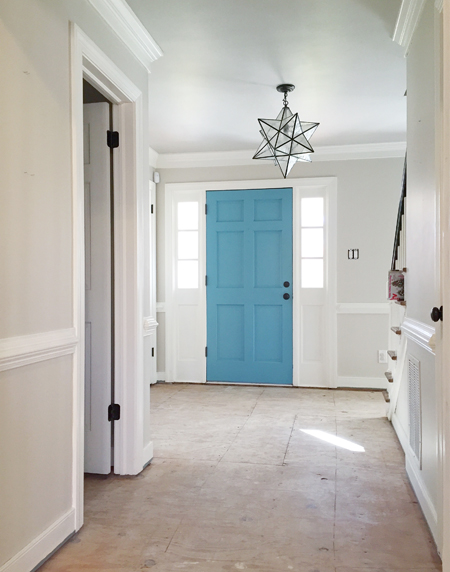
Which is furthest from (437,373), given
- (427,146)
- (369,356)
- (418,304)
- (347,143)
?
(347,143)

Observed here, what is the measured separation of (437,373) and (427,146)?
3.43 feet

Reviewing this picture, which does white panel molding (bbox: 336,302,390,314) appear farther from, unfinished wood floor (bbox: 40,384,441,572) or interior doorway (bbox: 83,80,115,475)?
interior doorway (bbox: 83,80,115,475)

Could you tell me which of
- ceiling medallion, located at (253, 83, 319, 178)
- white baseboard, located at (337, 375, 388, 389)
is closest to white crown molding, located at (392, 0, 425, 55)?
ceiling medallion, located at (253, 83, 319, 178)

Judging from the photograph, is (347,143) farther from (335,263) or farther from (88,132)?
(88,132)

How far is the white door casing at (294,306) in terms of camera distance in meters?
5.36

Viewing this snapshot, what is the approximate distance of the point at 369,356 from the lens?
530 centimetres

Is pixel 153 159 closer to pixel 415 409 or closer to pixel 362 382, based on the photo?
pixel 362 382

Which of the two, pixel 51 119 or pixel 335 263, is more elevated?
pixel 51 119

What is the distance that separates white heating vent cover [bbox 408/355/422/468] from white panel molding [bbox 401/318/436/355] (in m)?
0.13

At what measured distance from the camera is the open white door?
2.91m

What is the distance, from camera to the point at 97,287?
2.94 metres

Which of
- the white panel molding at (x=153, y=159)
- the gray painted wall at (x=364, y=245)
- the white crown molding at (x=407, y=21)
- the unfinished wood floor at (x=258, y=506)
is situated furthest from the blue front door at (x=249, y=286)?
the white crown molding at (x=407, y=21)

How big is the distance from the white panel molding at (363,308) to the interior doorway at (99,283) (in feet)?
9.96

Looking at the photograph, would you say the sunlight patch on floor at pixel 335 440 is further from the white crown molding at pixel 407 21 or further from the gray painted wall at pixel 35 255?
the white crown molding at pixel 407 21
